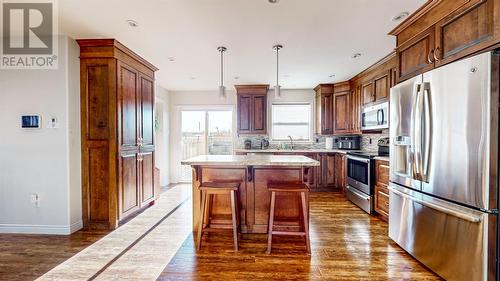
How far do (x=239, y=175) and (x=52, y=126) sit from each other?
234 centimetres

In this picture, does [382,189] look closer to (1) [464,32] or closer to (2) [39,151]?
(1) [464,32]

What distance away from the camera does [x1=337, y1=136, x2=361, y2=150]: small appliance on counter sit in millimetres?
5588

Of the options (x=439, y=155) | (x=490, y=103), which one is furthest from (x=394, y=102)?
(x=490, y=103)

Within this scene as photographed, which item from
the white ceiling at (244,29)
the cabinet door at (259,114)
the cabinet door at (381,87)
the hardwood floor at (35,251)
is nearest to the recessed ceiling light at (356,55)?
the white ceiling at (244,29)

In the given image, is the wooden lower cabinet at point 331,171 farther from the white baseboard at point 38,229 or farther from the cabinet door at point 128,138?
the white baseboard at point 38,229

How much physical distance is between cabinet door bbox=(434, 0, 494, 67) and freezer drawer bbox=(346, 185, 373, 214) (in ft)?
7.73

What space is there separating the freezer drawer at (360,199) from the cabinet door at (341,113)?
1.39 meters

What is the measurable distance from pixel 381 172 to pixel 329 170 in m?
1.93

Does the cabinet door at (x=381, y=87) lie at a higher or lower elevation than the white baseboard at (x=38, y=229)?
higher

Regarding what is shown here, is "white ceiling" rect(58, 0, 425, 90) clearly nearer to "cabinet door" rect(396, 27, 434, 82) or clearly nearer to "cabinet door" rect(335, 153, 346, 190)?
"cabinet door" rect(396, 27, 434, 82)

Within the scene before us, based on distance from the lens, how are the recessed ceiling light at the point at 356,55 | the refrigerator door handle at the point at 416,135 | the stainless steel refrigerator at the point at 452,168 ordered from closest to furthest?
the stainless steel refrigerator at the point at 452,168 < the refrigerator door handle at the point at 416,135 < the recessed ceiling light at the point at 356,55

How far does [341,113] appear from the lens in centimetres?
553

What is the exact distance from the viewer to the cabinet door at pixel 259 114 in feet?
19.2

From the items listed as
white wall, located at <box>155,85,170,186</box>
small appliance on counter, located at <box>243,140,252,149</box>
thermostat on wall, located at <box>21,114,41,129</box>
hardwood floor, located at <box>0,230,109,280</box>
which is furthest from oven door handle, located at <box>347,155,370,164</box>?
thermostat on wall, located at <box>21,114,41,129</box>
